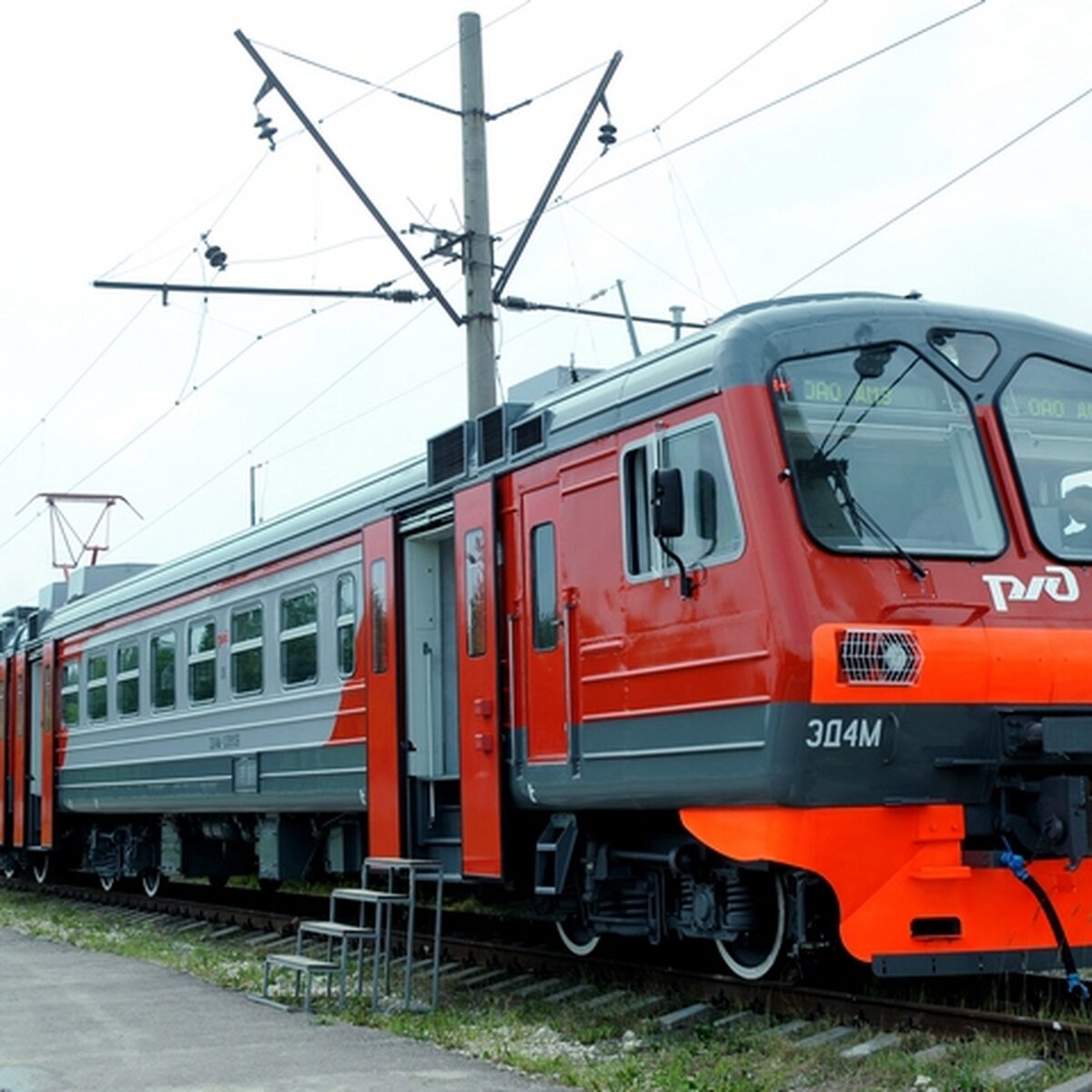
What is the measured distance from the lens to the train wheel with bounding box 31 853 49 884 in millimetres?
23047

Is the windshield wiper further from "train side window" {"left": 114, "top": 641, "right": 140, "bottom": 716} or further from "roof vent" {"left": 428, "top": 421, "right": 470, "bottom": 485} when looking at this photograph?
"train side window" {"left": 114, "top": 641, "right": 140, "bottom": 716}

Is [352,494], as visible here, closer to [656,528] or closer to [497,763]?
[497,763]

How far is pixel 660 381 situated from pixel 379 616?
3.78 metres

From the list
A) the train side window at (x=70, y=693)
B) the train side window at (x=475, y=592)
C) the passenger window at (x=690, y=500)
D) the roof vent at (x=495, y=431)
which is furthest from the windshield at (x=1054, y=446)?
the train side window at (x=70, y=693)

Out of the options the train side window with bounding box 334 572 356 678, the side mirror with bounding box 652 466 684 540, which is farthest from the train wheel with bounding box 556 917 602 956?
the side mirror with bounding box 652 466 684 540

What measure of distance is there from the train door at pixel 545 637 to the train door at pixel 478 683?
1.15ft

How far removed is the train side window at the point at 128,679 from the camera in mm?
18172

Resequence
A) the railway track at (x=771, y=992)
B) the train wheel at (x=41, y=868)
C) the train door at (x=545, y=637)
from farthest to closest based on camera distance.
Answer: the train wheel at (x=41, y=868), the train door at (x=545, y=637), the railway track at (x=771, y=992)

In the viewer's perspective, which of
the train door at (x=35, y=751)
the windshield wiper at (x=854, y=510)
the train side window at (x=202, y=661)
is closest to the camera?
the windshield wiper at (x=854, y=510)

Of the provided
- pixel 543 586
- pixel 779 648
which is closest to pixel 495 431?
pixel 543 586

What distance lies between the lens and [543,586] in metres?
10.3

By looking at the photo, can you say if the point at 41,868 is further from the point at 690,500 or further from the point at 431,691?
the point at 690,500

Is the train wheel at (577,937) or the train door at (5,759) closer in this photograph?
the train wheel at (577,937)

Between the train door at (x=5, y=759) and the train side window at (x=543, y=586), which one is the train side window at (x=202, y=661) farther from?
the train door at (x=5, y=759)
